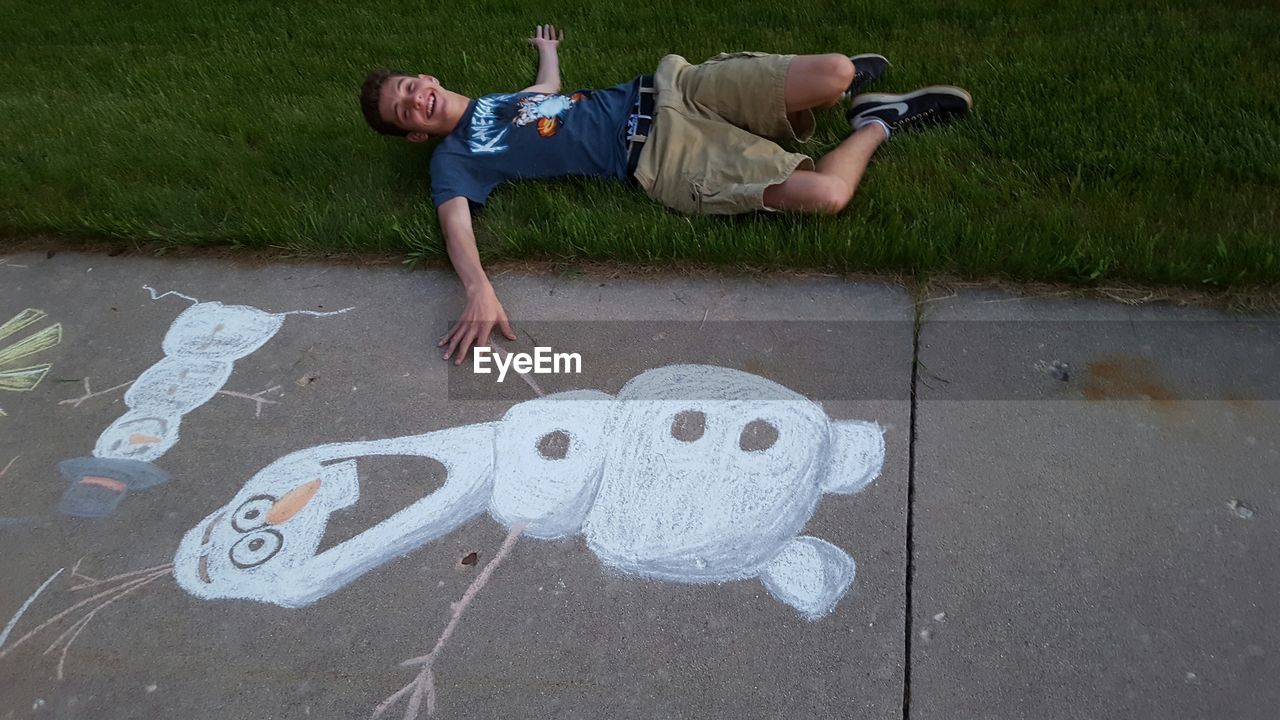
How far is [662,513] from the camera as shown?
1.92 metres

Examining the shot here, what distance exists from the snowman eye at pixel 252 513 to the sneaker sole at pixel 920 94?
2381 millimetres

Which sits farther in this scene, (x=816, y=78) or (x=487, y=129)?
(x=487, y=129)

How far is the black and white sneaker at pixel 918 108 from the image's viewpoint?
294cm

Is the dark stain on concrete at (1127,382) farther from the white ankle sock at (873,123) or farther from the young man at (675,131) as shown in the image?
the white ankle sock at (873,123)

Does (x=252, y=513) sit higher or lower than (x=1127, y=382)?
lower

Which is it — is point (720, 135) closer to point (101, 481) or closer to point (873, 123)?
point (873, 123)

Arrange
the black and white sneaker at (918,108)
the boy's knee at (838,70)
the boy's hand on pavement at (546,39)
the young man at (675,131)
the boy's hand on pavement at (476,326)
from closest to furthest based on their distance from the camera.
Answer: the boy's hand on pavement at (476,326), the young man at (675,131), the boy's knee at (838,70), the black and white sneaker at (918,108), the boy's hand on pavement at (546,39)

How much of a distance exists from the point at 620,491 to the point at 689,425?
10.1 inches

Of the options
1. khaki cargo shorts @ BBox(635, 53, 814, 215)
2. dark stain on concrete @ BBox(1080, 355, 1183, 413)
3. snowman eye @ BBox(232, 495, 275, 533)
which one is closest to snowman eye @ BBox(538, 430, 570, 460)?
snowman eye @ BBox(232, 495, 275, 533)

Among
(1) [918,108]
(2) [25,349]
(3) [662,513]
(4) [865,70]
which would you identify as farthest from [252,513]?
(4) [865,70]

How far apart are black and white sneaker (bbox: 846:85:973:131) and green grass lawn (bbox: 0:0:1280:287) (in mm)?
91

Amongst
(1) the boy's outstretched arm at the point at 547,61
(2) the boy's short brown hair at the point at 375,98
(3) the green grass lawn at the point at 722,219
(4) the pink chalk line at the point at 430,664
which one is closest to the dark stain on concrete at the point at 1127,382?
(3) the green grass lawn at the point at 722,219

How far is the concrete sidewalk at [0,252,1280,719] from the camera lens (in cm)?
164

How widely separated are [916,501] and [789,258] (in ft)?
2.91
